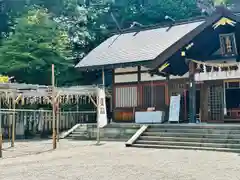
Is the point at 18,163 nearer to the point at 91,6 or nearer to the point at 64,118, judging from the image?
the point at 64,118

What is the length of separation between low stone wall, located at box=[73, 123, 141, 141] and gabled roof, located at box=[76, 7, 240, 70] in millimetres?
2774

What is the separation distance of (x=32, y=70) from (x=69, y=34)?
5.16m

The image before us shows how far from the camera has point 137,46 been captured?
19922mm

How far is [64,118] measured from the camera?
66.4 feet

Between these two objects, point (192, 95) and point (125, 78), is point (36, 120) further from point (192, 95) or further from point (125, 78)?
→ point (192, 95)

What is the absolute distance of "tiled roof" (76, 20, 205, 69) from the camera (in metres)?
18.4

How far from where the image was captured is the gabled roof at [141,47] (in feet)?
52.7

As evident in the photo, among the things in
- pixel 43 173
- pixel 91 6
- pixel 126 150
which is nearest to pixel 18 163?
pixel 43 173

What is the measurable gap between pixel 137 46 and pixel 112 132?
5.60 meters

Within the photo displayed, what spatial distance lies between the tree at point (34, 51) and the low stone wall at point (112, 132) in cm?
607

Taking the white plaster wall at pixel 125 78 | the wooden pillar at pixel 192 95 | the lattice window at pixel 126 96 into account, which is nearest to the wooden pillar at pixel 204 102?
the wooden pillar at pixel 192 95

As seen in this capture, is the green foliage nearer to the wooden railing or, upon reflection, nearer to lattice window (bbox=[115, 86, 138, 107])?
the wooden railing

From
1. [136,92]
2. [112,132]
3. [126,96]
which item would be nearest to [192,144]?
[112,132]

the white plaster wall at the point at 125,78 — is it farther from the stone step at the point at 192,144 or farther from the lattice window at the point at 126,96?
the stone step at the point at 192,144
